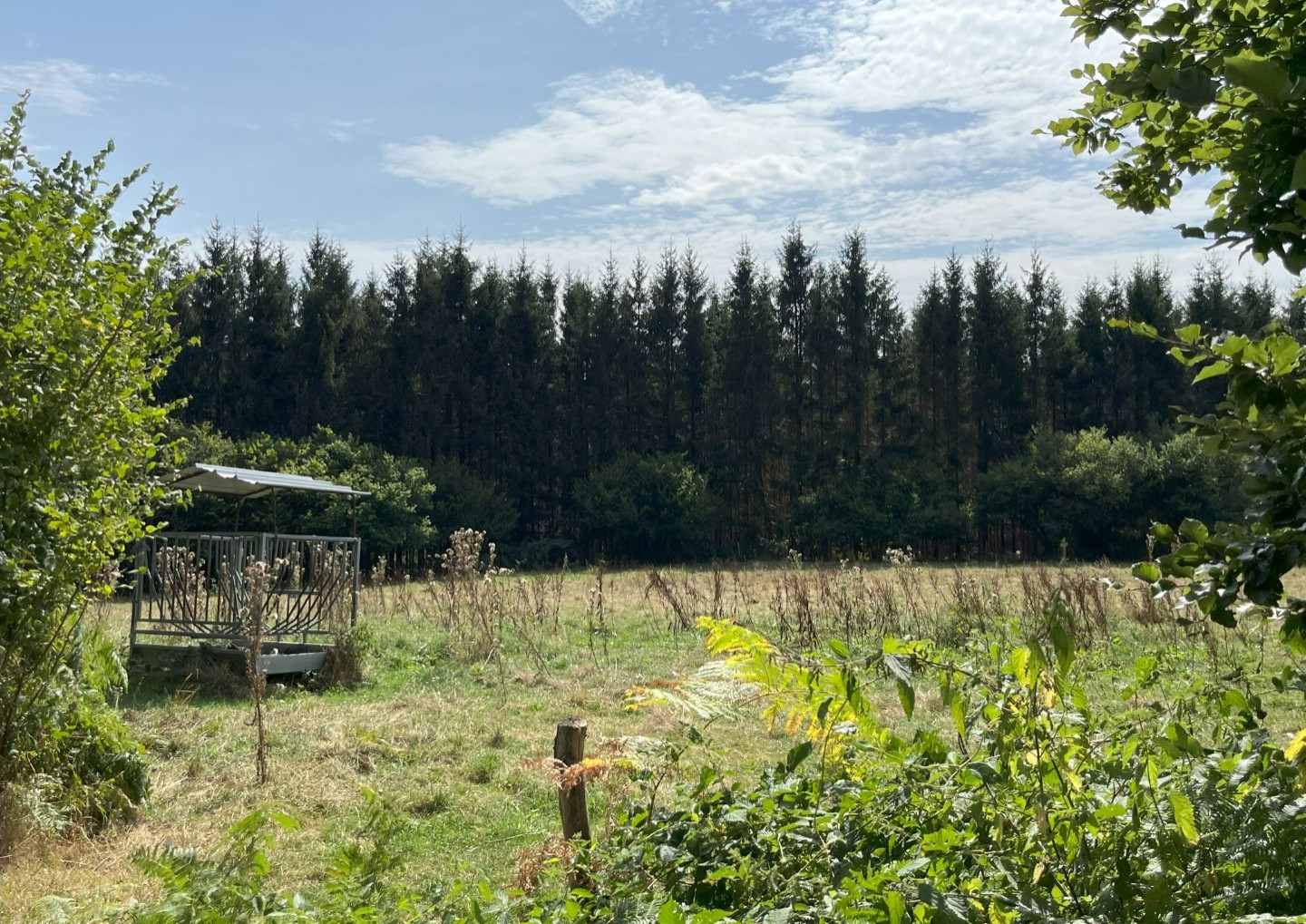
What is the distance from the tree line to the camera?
27484mm

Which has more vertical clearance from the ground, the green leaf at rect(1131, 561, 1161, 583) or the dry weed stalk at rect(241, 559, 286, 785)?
the green leaf at rect(1131, 561, 1161, 583)

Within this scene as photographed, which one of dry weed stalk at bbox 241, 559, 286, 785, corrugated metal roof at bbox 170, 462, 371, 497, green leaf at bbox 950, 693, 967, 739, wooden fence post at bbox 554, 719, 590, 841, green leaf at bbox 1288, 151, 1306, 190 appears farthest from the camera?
corrugated metal roof at bbox 170, 462, 371, 497

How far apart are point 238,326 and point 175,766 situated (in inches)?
907

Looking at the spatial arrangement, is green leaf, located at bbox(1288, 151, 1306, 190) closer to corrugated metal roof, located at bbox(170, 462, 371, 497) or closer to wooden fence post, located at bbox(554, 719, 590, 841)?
wooden fence post, located at bbox(554, 719, 590, 841)

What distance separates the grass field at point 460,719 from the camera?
4.56 meters

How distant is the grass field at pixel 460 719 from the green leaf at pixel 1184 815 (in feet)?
2.33

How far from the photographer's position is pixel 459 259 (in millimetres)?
28875

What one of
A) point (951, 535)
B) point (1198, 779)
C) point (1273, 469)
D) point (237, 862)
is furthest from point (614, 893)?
point (951, 535)

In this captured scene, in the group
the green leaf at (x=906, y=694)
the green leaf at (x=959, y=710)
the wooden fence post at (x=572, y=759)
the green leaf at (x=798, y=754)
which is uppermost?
the green leaf at (x=906, y=694)

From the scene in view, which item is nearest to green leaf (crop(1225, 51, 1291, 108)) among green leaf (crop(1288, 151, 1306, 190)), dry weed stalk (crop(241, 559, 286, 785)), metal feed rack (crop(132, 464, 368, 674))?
green leaf (crop(1288, 151, 1306, 190))

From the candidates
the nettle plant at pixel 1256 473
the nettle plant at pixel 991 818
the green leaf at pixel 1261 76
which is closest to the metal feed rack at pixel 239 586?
the nettle plant at pixel 991 818

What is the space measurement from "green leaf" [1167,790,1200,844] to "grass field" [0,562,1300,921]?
0.71 meters

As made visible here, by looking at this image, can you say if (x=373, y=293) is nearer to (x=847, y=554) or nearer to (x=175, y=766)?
(x=847, y=554)

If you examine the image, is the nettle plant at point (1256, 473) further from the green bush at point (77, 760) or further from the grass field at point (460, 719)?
the green bush at point (77, 760)
